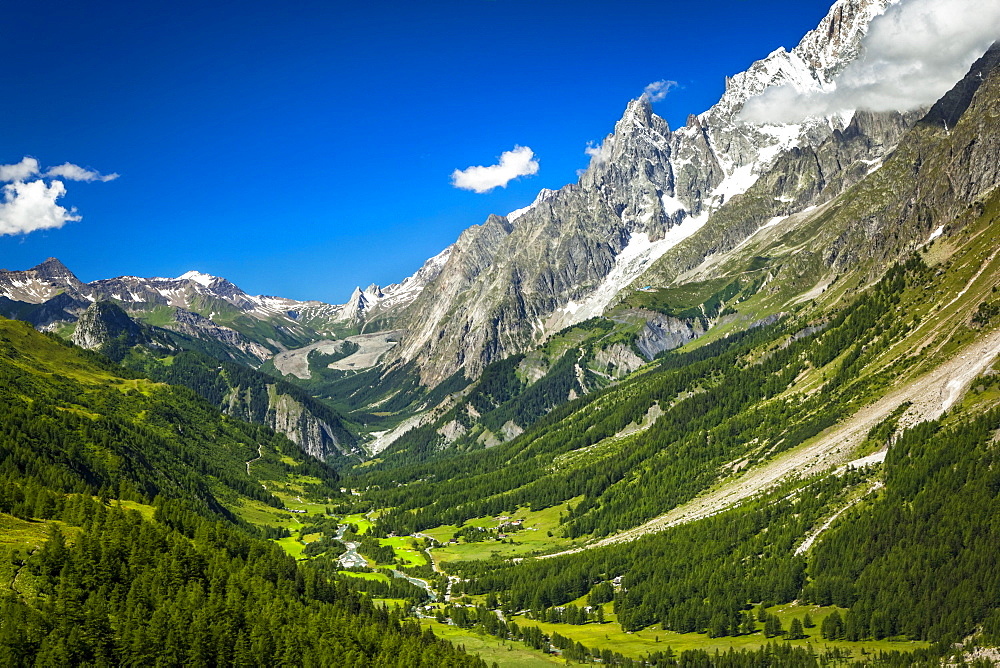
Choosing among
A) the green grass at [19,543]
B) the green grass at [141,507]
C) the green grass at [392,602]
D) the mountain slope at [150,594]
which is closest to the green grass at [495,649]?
the green grass at [392,602]

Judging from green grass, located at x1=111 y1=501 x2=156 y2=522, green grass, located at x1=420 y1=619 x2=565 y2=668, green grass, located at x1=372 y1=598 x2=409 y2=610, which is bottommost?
green grass, located at x1=420 y1=619 x2=565 y2=668

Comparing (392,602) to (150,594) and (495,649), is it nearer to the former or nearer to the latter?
(495,649)

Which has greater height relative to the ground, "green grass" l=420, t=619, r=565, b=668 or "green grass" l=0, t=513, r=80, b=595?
"green grass" l=0, t=513, r=80, b=595

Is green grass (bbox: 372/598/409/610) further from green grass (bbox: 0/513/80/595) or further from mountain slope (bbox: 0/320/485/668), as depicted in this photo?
green grass (bbox: 0/513/80/595)

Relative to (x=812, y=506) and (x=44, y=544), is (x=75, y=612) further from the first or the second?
(x=812, y=506)

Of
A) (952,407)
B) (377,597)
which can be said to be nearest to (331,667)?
(377,597)

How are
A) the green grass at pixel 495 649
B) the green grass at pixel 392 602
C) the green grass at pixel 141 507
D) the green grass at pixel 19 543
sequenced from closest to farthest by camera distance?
the green grass at pixel 19 543 → the green grass at pixel 141 507 → the green grass at pixel 495 649 → the green grass at pixel 392 602

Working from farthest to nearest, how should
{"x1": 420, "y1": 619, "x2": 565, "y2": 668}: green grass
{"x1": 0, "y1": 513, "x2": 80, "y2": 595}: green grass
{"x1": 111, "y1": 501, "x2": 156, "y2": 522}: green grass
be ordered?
{"x1": 420, "y1": 619, "x2": 565, "y2": 668}: green grass → {"x1": 111, "y1": 501, "x2": 156, "y2": 522}: green grass → {"x1": 0, "y1": 513, "x2": 80, "y2": 595}: green grass

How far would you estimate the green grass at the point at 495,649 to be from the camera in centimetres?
14638

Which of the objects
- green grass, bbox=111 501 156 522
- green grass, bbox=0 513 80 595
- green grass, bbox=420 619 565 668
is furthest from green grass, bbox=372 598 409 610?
green grass, bbox=0 513 80 595

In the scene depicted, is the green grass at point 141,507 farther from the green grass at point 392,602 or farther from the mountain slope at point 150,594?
the green grass at point 392,602

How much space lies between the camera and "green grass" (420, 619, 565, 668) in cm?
14638

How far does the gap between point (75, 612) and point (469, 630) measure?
9339 cm

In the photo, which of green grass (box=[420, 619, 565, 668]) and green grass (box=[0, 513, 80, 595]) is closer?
green grass (box=[0, 513, 80, 595])
